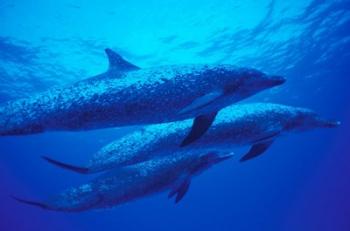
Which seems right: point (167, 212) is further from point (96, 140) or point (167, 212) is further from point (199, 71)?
point (199, 71)

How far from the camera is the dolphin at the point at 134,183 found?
6.93 meters

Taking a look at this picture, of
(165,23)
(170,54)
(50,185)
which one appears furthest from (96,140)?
(50,185)

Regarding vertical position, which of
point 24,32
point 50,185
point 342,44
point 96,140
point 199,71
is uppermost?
point 50,185

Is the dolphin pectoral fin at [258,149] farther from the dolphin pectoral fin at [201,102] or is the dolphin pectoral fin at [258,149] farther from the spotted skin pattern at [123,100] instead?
the dolphin pectoral fin at [201,102]

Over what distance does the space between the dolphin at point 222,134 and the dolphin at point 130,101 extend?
1377mm

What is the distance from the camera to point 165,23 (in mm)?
21453

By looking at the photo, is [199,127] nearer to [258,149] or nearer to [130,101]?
[130,101]

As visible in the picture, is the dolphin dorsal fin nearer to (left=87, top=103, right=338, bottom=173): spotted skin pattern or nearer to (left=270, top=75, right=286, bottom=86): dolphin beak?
(left=87, top=103, right=338, bottom=173): spotted skin pattern

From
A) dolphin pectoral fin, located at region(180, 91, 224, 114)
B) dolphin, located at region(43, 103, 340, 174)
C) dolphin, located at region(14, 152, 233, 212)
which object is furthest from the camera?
dolphin, located at region(14, 152, 233, 212)

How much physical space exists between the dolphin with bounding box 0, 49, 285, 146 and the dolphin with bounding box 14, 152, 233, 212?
9.15 ft

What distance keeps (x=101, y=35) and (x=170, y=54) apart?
6.01m

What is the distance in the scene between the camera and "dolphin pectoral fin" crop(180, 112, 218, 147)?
4.66 meters

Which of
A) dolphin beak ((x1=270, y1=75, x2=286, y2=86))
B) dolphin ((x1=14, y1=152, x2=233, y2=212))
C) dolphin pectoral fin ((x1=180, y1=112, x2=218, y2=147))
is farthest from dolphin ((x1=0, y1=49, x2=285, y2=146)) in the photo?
dolphin ((x1=14, y1=152, x2=233, y2=212))

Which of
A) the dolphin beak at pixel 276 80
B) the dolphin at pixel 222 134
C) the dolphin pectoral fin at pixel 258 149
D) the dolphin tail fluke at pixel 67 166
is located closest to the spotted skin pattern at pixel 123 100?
the dolphin beak at pixel 276 80
